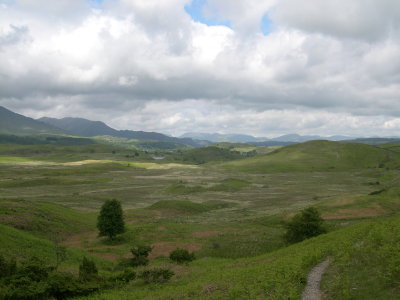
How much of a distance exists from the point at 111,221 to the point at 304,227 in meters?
35.3

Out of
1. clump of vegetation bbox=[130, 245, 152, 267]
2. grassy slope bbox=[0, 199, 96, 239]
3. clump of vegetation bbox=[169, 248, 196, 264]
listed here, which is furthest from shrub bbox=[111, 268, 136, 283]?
grassy slope bbox=[0, 199, 96, 239]

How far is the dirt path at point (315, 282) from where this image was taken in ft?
64.1

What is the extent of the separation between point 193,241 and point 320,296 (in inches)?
1502

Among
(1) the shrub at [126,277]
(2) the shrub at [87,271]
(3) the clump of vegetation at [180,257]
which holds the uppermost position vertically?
(2) the shrub at [87,271]

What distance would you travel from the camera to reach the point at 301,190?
13600cm

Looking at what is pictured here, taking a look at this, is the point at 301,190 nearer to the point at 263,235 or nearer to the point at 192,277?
the point at 263,235

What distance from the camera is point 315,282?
2192 cm

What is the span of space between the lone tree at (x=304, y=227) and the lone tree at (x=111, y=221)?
3133 cm

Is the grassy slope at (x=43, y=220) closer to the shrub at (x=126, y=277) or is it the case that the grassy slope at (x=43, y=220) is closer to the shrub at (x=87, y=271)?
the shrub at (x=126, y=277)

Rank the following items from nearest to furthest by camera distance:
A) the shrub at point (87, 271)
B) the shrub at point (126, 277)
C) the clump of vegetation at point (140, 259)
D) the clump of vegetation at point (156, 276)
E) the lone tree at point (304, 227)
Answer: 1. the shrub at point (87, 271)
2. the clump of vegetation at point (156, 276)
3. the shrub at point (126, 277)
4. the clump of vegetation at point (140, 259)
5. the lone tree at point (304, 227)

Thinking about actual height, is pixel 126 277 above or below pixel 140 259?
above

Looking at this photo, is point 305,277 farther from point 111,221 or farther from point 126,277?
point 111,221

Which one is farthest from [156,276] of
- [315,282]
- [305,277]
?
[315,282]

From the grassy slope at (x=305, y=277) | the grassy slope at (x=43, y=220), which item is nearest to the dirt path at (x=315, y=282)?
the grassy slope at (x=305, y=277)
